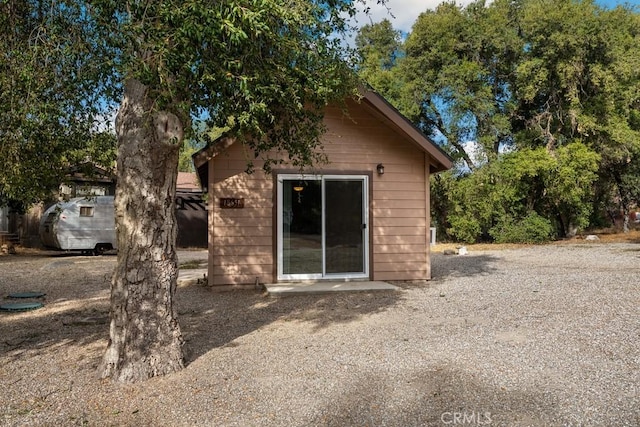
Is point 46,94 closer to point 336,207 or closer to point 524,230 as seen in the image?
point 336,207

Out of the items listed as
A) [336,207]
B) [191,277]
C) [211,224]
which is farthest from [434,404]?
[191,277]

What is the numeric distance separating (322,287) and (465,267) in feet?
16.0

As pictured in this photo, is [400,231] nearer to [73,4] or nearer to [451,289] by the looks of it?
[451,289]

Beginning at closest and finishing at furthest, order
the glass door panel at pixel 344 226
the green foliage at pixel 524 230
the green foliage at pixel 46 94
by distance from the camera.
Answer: the green foliage at pixel 46 94 → the glass door panel at pixel 344 226 → the green foliage at pixel 524 230

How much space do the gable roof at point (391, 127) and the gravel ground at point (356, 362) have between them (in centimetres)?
236

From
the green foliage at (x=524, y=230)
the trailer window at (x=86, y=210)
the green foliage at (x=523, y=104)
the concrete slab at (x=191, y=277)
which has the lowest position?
the concrete slab at (x=191, y=277)

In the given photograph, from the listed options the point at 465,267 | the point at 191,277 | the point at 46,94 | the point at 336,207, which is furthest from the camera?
the point at 465,267

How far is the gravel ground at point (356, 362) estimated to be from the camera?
3.13 metres

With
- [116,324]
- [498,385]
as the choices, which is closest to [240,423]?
[116,324]

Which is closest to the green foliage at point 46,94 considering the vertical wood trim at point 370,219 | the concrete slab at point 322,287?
the concrete slab at point 322,287

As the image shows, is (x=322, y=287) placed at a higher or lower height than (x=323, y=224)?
lower

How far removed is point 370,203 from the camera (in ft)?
28.4

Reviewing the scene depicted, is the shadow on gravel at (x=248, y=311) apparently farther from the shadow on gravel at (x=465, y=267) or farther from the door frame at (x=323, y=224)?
the shadow on gravel at (x=465, y=267)

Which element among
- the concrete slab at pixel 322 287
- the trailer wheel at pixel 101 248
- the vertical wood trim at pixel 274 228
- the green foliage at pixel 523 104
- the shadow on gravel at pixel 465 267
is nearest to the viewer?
the concrete slab at pixel 322 287
